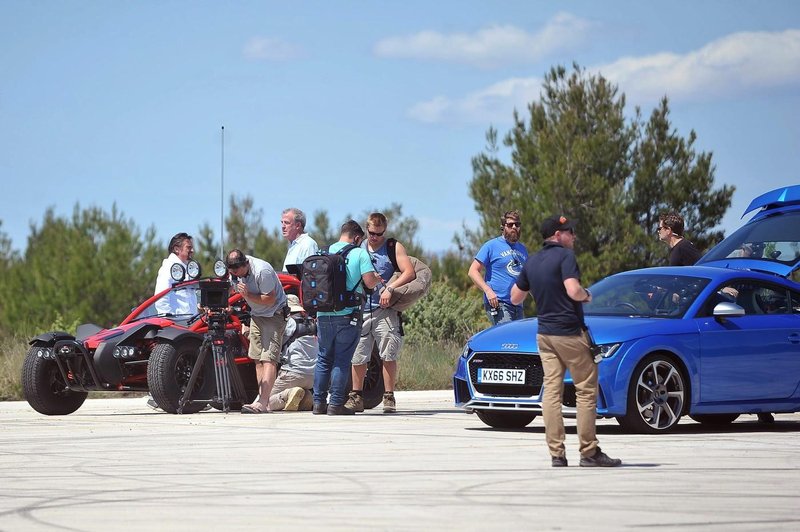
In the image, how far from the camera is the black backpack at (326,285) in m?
14.4

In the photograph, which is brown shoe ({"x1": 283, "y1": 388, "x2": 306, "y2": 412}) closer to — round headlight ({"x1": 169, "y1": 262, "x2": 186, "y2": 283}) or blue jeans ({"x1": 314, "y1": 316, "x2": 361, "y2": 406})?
blue jeans ({"x1": 314, "y1": 316, "x2": 361, "y2": 406})

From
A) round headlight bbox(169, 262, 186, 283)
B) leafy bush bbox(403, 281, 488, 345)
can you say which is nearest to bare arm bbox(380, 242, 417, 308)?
round headlight bbox(169, 262, 186, 283)

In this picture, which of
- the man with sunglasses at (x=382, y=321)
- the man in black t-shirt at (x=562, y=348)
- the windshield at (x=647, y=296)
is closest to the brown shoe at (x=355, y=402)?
the man with sunglasses at (x=382, y=321)

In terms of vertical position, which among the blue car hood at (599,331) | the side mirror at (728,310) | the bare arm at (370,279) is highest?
the bare arm at (370,279)

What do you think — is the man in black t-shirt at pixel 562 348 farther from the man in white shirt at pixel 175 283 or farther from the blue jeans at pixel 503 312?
the man in white shirt at pixel 175 283

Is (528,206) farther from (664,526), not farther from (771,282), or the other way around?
(664,526)

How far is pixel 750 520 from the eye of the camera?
23.9ft

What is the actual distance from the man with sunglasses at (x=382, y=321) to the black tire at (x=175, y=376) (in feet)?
5.24

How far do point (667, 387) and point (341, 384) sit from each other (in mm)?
3779

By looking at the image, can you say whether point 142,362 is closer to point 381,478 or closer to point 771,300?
→ point 771,300

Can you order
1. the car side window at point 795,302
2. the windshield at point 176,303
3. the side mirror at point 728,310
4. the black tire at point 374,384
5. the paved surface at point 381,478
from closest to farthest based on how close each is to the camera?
the paved surface at point 381,478 < the side mirror at point 728,310 < the car side window at point 795,302 < the black tire at point 374,384 < the windshield at point 176,303

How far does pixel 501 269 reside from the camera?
15.7 metres

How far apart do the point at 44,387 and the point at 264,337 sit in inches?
96.8

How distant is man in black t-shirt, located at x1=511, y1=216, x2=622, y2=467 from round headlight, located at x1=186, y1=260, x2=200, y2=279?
22.8 feet
